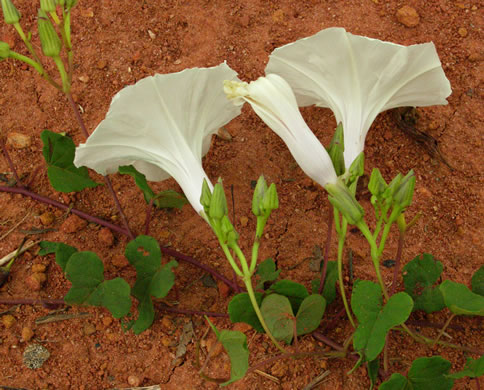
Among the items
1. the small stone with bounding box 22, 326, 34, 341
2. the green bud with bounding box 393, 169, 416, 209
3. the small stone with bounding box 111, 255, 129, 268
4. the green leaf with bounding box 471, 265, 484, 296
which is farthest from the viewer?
the small stone with bounding box 111, 255, 129, 268

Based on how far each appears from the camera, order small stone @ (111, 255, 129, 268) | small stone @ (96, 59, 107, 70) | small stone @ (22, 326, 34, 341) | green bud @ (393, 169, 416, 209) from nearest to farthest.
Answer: green bud @ (393, 169, 416, 209) → small stone @ (22, 326, 34, 341) → small stone @ (111, 255, 129, 268) → small stone @ (96, 59, 107, 70)

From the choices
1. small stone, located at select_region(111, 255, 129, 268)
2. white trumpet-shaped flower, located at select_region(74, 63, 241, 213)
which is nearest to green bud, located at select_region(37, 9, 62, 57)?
white trumpet-shaped flower, located at select_region(74, 63, 241, 213)

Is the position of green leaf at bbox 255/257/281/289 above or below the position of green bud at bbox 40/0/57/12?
below

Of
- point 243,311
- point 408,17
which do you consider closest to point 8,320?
point 243,311

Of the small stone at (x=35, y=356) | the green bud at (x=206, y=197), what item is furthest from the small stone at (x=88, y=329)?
the green bud at (x=206, y=197)

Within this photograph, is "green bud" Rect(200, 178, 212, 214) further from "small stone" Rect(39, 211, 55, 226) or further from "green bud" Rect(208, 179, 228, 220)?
"small stone" Rect(39, 211, 55, 226)

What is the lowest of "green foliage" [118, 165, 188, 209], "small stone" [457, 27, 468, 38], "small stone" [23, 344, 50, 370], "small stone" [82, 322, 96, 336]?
"small stone" [23, 344, 50, 370]

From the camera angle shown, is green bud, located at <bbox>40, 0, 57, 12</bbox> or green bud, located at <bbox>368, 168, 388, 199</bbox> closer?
green bud, located at <bbox>368, 168, 388, 199</bbox>
